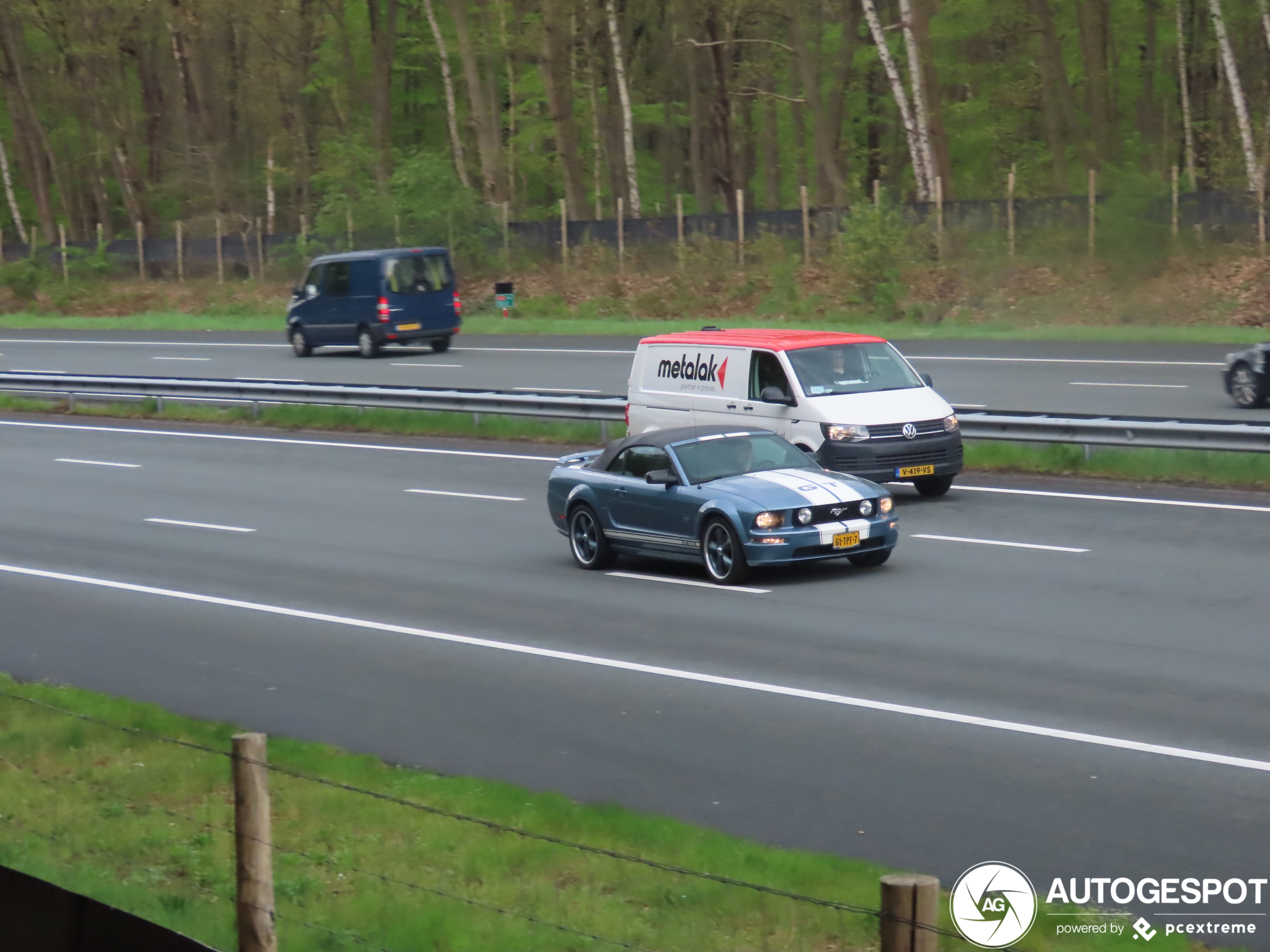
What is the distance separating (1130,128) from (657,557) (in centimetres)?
5140

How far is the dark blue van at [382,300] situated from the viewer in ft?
125

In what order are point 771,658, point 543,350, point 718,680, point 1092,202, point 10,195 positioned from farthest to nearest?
Result: 1. point 10,195
2. point 1092,202
3. point 543,350
4. point 771,658
5. point 718,680

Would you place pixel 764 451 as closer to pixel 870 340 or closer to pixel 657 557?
pixel 657 557

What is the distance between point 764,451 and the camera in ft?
50.8

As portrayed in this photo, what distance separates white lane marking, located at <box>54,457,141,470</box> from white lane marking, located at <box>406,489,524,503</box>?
5824 millimetres

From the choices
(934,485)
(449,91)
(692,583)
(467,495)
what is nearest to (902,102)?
(467,495)

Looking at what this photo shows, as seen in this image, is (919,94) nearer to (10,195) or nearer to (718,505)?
(718,505)

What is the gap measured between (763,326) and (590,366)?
8.06 meters

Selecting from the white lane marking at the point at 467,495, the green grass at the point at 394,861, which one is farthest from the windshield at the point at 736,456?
the green grass at the point at 394,861

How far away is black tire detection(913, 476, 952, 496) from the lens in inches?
734

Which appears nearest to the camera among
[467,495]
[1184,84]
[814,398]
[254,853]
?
[254,853]

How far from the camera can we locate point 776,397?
728 inches

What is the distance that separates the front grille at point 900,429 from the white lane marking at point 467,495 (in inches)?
181

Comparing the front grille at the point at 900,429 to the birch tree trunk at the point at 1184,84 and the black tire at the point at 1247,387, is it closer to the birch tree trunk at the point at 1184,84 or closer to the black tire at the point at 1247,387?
the black tire at the point at 1247,387
